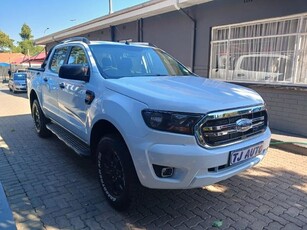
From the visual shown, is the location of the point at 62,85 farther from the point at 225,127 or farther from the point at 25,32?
the point at 25,32

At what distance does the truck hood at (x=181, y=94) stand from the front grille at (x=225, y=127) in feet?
0.23

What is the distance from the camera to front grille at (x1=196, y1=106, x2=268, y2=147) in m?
2.43

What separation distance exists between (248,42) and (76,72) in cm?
545

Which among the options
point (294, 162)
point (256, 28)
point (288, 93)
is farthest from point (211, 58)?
point (294, 162)

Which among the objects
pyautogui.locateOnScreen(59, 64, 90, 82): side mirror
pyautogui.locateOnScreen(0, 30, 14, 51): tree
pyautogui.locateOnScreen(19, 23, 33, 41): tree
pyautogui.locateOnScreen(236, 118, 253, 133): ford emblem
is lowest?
pyautogui.locateOnScreen(236, 118, 253, 133): ford emblem

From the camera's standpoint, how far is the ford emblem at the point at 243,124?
8.81ft

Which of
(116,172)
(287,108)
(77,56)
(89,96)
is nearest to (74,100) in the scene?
(89,96)

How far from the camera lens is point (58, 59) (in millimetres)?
4973

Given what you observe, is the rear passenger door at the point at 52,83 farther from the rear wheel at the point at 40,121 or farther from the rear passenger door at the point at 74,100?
the rear wheel at the point at 40,121

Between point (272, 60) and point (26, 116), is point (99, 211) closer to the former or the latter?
point (272, 60)

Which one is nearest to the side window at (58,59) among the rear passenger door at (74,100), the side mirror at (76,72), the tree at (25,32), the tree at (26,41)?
the rear passenger door at (74,100)

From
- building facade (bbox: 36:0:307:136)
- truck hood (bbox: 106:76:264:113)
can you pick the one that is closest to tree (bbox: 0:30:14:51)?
building facade (bbox: 36:0:307:136)

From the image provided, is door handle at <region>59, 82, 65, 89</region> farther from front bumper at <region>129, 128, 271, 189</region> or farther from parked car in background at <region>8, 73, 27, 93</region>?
parked car in background at <region>8, 73, 27, 93</region>

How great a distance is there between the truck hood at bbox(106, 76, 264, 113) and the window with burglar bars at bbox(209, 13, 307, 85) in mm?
3957
